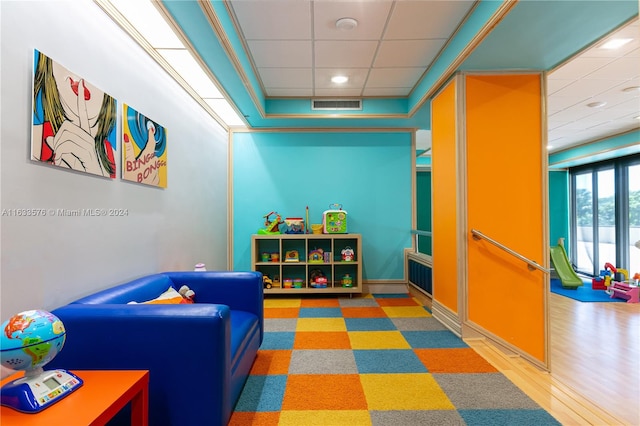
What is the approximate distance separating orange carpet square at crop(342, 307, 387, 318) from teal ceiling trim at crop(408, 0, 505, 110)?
286 centimetres

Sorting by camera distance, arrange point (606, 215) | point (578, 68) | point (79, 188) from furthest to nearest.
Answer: point (606, 215) → point (578, 68) → point (79, 188)

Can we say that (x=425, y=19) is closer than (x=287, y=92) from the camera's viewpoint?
Yes

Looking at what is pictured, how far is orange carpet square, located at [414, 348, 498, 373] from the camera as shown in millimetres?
2486

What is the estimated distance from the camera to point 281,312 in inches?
159

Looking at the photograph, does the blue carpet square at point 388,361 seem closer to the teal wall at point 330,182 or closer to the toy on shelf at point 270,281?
the toy on shelf at point 270,281

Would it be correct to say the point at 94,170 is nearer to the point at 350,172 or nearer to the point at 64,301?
the point at 64,301

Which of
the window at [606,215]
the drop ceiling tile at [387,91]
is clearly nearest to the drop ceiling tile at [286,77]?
the drop ceiling tile at [387,91]

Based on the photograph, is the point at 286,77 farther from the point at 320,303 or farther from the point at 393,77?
the point at 320,303

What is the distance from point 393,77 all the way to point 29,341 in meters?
4.14

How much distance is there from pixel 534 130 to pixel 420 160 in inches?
200

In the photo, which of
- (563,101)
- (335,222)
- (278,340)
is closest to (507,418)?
(278,340)

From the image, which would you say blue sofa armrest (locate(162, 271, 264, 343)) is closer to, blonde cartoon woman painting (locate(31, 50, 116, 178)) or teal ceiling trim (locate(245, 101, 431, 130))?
A: blonde cartoon woman painting (locate(31, 50, 116, 178))

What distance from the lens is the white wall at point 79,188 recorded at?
58.0 inches

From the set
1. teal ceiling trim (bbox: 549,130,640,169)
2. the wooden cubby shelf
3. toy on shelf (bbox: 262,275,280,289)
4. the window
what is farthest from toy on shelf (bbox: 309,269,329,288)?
the window
